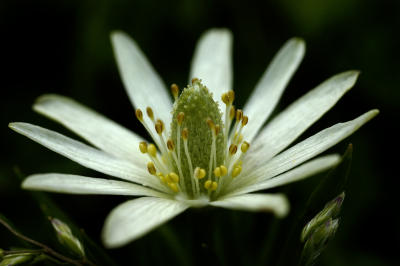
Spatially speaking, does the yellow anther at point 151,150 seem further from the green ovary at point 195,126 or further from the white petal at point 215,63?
the white petal at point 215,63

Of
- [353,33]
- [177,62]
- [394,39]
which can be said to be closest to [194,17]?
[177,62]

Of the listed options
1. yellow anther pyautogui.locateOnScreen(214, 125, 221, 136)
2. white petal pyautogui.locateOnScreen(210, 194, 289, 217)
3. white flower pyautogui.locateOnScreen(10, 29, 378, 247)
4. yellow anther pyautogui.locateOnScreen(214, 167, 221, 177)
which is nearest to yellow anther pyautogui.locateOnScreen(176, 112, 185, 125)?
white flower pyautogui.locateOnScreen(10, 29, 378, 247)

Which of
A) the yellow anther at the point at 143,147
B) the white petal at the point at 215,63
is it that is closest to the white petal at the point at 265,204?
the yellow anther at the point at 143,147

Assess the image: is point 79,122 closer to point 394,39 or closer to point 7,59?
point 7,59

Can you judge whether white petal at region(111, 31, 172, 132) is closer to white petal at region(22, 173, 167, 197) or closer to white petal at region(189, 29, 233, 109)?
white petal at region(189, 29, 233, 109)

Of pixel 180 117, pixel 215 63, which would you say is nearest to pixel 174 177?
pixel 180 117

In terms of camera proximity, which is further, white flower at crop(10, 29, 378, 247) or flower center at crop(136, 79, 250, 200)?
Answer: flower center at crop(136, 79, 250, 200)

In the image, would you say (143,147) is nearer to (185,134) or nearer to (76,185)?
(185,134)
